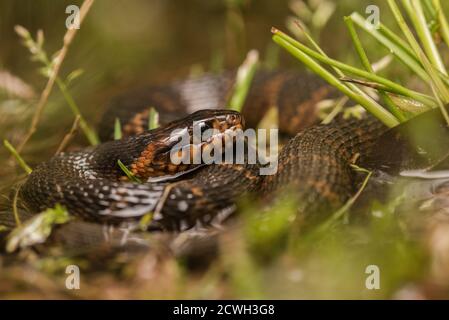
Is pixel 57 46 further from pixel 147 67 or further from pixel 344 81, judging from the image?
pixel 344 81

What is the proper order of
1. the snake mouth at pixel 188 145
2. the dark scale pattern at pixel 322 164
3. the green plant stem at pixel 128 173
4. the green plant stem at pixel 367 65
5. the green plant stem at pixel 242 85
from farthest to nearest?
the green plant stem at pixel 242 85 < the snake mouth at pixel 188 145 < the green plant stem at pixel 128 173 < the green plant stem at pixel 367 65 < the dark scale pattern at pixel 322 164

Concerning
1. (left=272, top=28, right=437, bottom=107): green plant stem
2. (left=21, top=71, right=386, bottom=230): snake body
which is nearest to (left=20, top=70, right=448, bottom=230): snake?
(left=21, top=71, right=386, bottom=230): snake body

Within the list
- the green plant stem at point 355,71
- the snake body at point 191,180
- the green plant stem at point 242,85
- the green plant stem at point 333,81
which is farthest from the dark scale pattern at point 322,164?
the green plant stem at point 242,85

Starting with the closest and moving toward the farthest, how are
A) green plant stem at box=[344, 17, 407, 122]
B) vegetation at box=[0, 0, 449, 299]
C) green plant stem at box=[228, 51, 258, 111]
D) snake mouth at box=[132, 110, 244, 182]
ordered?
vegetation at box=[0, 0, 449, 299]
green plant stem at box=[344, 17, 407, 122]
snake mouth at box=[132, 110, 244, 182]
green plant stem at box=[228, 51, 258, 111]

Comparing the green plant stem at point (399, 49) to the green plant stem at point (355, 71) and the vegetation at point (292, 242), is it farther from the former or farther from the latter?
the green plant stem at point (355, 71)

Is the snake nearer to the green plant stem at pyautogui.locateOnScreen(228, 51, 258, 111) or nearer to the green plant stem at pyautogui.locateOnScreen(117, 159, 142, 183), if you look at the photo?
the green plant stem at pyautogui.locateOnScreen(117, 159, 142, 183)

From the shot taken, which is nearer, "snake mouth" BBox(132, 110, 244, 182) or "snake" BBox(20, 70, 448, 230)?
"snake" BBox(20, 70, 448, 230)
